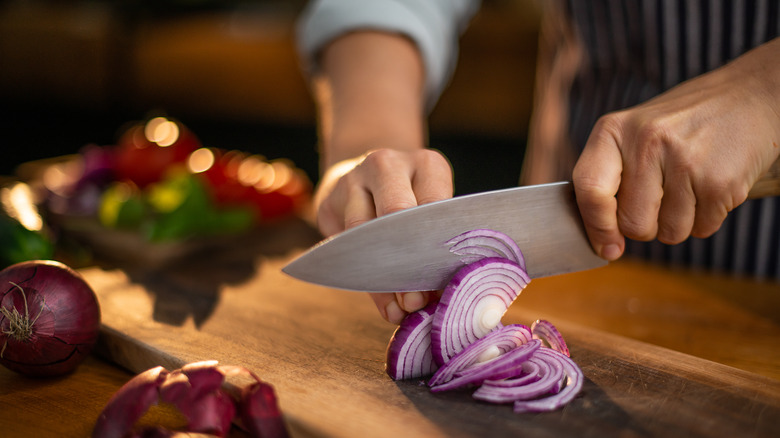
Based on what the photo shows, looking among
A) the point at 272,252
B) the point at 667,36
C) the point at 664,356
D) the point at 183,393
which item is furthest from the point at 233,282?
the point at 667,36

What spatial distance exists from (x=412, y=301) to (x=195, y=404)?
1.28 feet

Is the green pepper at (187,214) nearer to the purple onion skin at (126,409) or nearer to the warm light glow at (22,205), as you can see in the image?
the warm light glow at (22,205)

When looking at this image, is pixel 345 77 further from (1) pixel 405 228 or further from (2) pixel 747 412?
(2) pixel 747 412

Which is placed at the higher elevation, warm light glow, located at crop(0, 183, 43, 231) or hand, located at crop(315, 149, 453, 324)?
hand, located at crop(315, 149, 453, 324)

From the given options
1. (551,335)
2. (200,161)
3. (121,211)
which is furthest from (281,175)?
(551,335)

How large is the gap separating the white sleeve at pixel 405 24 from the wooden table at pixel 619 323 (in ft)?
2.11

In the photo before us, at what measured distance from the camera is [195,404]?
91 cm

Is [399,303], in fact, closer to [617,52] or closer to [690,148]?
[690,148]

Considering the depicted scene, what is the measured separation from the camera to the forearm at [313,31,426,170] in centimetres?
156

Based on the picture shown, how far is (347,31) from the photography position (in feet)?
5.98

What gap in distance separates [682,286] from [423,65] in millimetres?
933

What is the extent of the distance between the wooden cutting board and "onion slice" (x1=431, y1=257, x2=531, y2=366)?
9cm

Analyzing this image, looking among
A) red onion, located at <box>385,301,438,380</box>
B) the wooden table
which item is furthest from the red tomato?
red onion, located at <box>385,301,438,380</box>

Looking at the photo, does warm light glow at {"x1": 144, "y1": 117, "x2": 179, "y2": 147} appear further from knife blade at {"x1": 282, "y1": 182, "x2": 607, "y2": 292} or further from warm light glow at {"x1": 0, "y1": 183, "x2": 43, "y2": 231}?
knife blade at {"x1": 282, "y1": 182, "x2": 607, "y2": 292}
